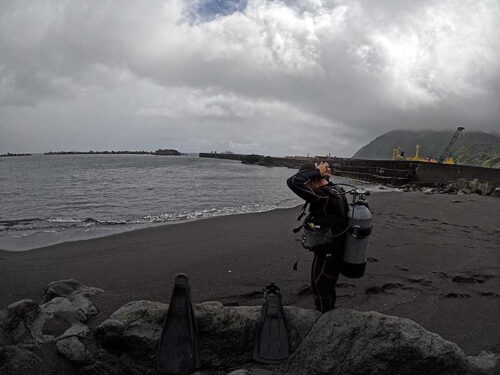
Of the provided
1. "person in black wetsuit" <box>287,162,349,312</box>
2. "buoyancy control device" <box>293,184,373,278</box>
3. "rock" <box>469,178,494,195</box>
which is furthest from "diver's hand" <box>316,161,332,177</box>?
"rock" <box>469,178,494,195</box>

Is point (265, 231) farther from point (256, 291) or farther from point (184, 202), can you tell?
point (184, 202)

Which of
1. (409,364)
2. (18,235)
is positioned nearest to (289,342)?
(409,364)

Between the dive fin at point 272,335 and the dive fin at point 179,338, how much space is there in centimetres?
66

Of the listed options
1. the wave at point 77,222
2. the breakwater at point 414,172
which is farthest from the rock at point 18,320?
the breakwater at point 414,172

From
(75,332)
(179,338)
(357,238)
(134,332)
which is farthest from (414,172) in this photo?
(75,332)

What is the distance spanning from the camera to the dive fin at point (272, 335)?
142 inches

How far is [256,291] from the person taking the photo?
5445 millimetres

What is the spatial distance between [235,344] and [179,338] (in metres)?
0.59

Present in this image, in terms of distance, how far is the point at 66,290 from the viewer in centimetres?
495

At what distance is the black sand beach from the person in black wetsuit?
46.9 inches

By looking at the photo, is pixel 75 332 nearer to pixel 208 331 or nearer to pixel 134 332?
pixel 134 332

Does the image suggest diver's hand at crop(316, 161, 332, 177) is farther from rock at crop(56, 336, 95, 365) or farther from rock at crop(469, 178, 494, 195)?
rock at crop(469, 178, 494, 195)

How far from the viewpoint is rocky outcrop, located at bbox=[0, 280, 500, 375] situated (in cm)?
330

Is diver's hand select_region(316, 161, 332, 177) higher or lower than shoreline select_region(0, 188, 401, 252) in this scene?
higher
